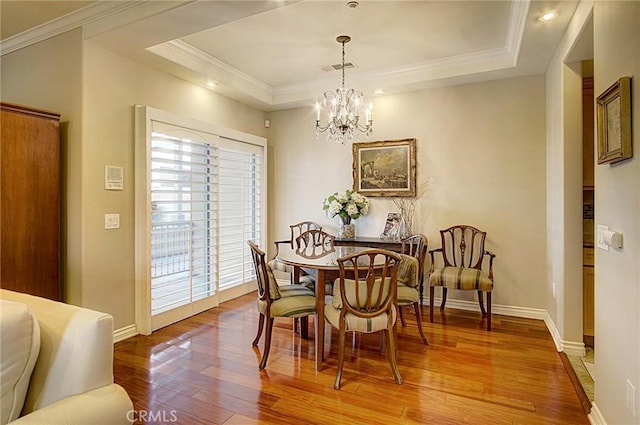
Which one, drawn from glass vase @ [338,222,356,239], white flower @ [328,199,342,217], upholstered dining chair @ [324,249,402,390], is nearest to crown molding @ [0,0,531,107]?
white flower @ [328,199,342,217]

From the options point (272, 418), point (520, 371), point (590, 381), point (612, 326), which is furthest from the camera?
point (520, 371)

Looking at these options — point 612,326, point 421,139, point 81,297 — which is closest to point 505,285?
point 421,139

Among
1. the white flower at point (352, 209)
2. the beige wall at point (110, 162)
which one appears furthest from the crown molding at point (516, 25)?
the beige wall at point (110, 162)

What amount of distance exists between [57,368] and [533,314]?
4309 mm

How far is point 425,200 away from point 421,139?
30.3 inches

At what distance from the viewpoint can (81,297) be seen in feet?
9.89

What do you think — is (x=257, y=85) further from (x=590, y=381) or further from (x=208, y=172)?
(x=590, y=381)

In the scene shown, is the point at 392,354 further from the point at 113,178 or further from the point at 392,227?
the point at 113,178

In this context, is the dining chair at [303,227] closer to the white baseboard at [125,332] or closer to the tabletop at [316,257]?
the tabletop at [316,257]

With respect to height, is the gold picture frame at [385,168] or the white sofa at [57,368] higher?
→ the gold picture frame at [385,168]

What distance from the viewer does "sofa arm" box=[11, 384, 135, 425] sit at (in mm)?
1024

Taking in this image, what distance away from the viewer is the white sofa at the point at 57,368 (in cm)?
102

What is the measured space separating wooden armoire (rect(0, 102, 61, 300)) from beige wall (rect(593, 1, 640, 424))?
12.7 ft

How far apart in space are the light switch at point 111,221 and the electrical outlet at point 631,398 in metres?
3.76
